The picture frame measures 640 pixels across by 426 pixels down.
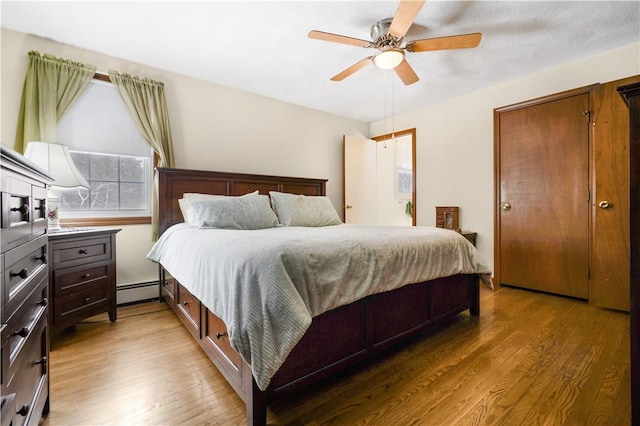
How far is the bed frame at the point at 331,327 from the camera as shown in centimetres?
137

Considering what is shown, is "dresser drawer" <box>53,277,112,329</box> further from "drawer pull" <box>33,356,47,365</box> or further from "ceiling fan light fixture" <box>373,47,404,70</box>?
"ceiling fan light fixture" <box>373,47,404,70</box>

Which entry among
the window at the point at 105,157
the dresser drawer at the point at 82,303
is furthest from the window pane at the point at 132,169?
the dresser drawer at the point at 82,303

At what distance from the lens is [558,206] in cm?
303

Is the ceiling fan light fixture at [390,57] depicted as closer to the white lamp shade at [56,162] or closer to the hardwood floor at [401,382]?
the hardwood floor at [401,382]

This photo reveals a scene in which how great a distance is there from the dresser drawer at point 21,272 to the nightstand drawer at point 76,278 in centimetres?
112

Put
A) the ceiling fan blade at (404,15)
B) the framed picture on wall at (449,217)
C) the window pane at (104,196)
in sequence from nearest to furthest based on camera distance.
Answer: the ceiling fan blade at (404,15)
the window pane at (104,196)
the framed picture on wall at (449,217)

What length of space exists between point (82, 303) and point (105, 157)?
1.43 metres

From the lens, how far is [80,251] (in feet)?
7.04

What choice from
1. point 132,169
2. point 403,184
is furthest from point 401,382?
point 403,184

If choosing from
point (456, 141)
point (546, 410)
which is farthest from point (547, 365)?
point (456, 141)

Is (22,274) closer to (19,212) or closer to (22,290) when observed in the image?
(22,290)

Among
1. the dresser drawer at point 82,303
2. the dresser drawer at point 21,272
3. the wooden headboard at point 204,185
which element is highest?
the wooden headboard at point 204,185

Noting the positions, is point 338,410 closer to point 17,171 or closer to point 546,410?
point 546,410

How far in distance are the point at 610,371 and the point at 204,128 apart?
394cm
